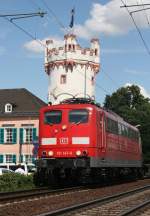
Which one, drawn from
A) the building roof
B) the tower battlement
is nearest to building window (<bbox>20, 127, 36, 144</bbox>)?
the building roof

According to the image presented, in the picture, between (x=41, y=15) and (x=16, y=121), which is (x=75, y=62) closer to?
(x=16, y=121)

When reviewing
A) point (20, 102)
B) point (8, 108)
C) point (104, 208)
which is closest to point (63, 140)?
point (104, 208)

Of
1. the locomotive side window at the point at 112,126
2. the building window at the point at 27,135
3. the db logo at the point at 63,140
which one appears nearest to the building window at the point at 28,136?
the building window at the point at 27,135

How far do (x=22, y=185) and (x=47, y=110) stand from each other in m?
3.91

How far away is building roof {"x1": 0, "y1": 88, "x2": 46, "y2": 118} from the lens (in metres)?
69.3

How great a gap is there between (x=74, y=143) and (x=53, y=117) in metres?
1.76

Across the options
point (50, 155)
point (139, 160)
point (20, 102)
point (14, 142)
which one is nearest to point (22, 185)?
point (50, 155)

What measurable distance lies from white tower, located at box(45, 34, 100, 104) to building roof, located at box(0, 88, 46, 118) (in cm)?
276

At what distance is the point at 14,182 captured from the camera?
26.4 m

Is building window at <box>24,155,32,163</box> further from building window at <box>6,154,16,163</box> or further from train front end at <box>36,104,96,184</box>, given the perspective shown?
train front end at <box>36,104,96,184</box>

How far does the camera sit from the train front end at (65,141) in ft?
81.5

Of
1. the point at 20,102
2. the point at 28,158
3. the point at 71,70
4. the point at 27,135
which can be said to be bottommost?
the point at 28,158

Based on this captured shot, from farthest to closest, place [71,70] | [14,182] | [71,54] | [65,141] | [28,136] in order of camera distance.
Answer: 1. [71,54]
2. [71,70]
3. [28,136]
4. [14,182]
5. [65,141]

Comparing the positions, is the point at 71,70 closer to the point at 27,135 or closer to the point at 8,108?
the point at 8,108
